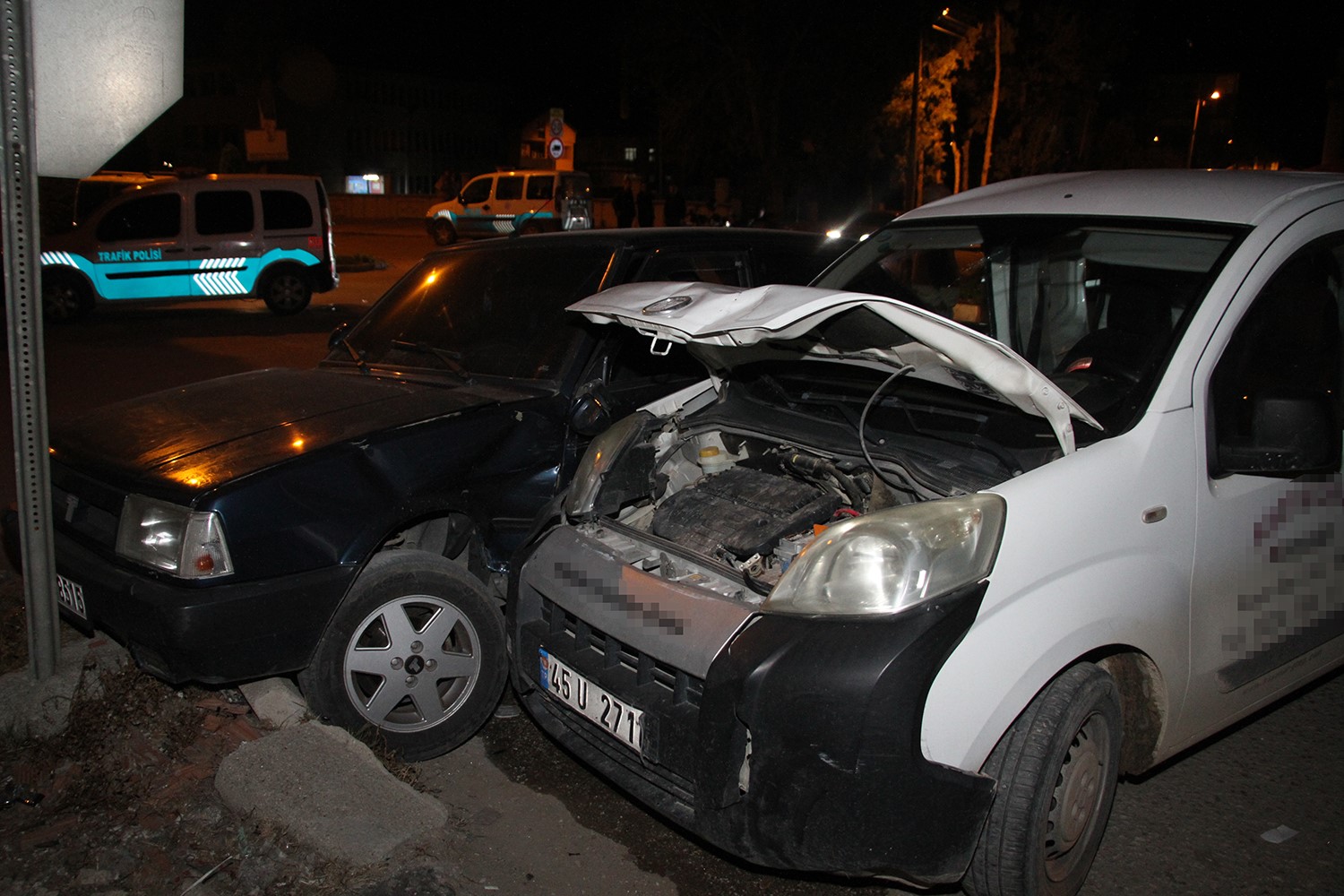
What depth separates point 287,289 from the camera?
588 inches

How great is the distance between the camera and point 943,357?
9.16 feet

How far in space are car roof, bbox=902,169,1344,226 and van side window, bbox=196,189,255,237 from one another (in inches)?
491

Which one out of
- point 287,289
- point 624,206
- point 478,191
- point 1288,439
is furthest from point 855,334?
point 478,191

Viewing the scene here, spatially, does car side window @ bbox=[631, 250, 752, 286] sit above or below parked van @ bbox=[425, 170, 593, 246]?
below

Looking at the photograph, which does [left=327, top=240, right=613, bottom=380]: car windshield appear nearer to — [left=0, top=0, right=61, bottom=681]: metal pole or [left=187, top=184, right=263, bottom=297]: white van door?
[left=0, top=0, right=61, bottom=681]: metal pole

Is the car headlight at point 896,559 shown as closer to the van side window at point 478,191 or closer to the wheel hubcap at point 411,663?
the wheel hubcap at point 411,663

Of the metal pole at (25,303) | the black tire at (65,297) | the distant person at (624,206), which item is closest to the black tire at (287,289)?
the black tire at (65,297)

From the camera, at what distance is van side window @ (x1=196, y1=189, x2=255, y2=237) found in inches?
547

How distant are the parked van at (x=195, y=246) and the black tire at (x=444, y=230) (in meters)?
13.2

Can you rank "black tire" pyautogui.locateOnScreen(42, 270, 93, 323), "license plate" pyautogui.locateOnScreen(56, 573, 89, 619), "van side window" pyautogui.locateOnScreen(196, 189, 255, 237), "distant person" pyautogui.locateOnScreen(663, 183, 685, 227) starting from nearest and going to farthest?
1. "license plate" pyautogui.locateOnScreen(56, 573, 89, 619)
2. "black tire" pyautogui.locateOnScreen(42, 270, 93, 323)
3. "van side window" pyautogui.locateOnScreen(196, 189, 255, 237)
4. "distant person" pyautogui.locateOnScreen(663, 183, 685, 227)

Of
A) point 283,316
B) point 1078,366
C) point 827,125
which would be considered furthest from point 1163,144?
point 1078,366

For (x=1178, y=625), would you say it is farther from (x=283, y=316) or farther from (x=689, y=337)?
(x=283, y=316)

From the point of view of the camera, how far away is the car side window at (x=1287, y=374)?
266cm

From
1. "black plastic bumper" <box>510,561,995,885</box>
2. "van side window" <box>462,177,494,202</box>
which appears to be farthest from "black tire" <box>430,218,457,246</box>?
"black plastic bumper" <box>510,561,995,885</box>
